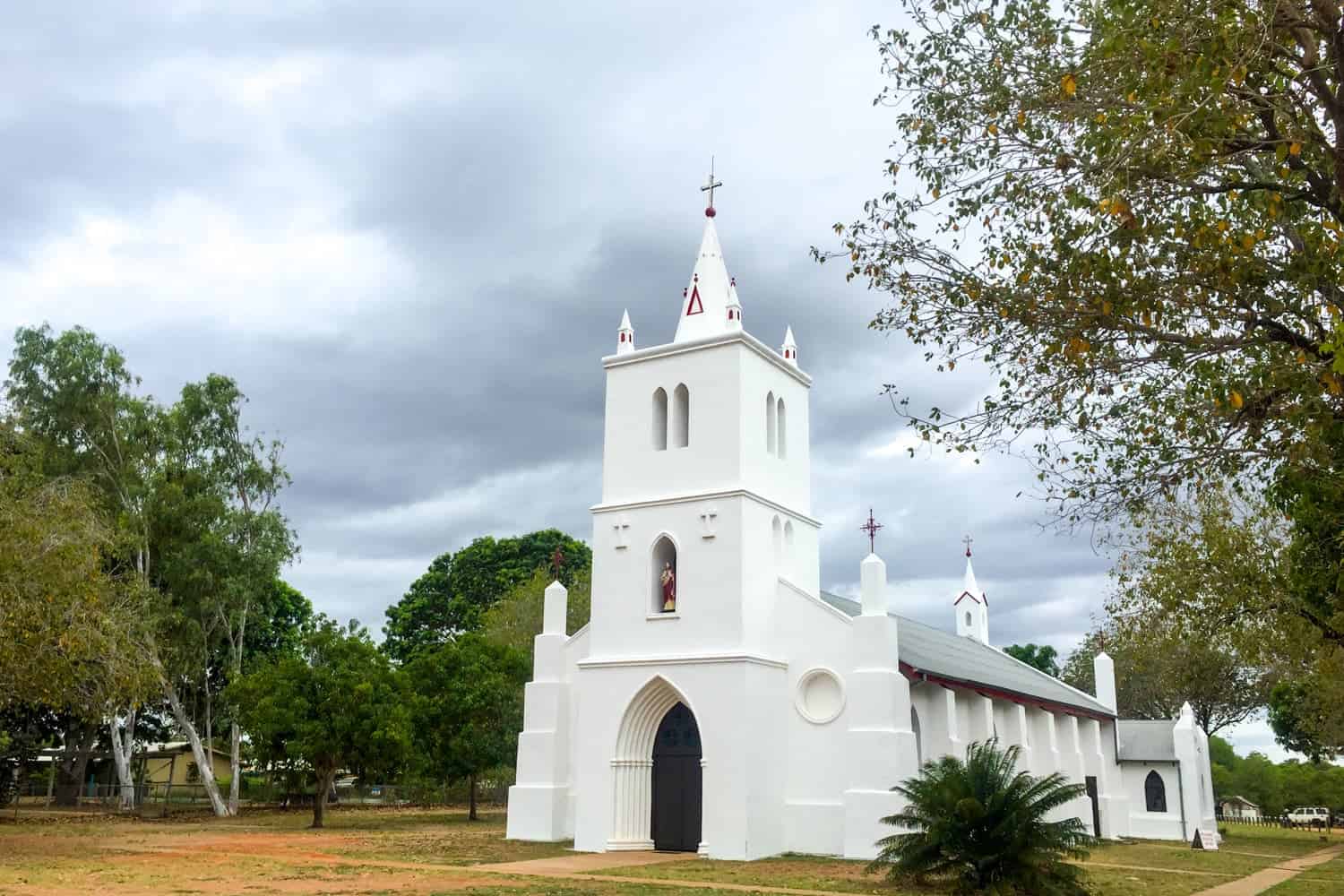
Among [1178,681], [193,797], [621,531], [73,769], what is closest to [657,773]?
[621,531]

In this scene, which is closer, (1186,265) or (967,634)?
(1186,265)

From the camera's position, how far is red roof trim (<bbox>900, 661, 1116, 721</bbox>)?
2428 centimetres

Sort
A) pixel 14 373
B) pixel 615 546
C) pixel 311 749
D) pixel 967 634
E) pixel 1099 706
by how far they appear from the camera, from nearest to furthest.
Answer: pixel 615 546 → pixel 311 749 → pixel 14 373 → pixel 1099 706 → pixel 967 634

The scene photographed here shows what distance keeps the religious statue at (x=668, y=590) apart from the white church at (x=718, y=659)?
2.5 inches

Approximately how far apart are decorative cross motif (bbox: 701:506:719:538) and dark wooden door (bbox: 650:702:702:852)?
3.96 metres

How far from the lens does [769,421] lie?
26.8 meters

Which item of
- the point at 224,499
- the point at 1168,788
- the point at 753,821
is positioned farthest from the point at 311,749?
the point at 1168,788

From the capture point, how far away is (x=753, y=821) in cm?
2277

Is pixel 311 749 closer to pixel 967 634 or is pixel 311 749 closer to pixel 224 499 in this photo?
pixel 224 499

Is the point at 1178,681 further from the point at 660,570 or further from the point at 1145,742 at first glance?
the point at 660,570

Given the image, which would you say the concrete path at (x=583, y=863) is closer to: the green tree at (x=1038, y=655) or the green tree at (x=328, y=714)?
the green tree at (x=328, y=714)

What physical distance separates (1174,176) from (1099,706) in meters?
35.3

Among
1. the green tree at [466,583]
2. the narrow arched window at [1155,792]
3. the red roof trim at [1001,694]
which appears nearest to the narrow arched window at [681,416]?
the red roof trim at [1001,694]

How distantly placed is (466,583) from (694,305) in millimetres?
41412
